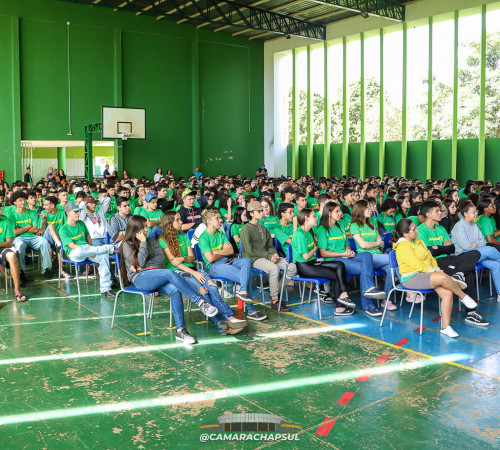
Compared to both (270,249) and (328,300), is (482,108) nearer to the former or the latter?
(328,300)

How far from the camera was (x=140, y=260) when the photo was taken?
5.91m

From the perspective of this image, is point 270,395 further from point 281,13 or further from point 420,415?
point 281,13

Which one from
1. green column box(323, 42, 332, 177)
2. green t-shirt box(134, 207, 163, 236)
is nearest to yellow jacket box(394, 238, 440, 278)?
green t-shirt box(134, 207, 163, 236)

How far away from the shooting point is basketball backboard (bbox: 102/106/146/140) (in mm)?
20922

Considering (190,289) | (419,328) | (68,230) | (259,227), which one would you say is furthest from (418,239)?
(68,230)

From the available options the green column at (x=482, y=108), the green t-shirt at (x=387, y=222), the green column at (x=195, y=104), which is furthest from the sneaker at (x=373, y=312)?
the green column at (x=195, y=104)

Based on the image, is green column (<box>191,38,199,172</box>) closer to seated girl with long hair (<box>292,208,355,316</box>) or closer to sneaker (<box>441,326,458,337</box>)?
seated girl with long hair (<box>292,208,355,316</box>)

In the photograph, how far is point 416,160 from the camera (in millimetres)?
21875

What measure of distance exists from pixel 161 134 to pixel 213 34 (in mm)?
5371

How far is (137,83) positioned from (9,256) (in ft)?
55.7

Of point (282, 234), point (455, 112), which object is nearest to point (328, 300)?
point (282, 234)

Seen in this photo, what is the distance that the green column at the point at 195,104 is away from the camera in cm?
2425

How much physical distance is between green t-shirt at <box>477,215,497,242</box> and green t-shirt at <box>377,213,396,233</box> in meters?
1.37

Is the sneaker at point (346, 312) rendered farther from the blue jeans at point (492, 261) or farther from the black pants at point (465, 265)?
the blue jeans at point (492, 261)
